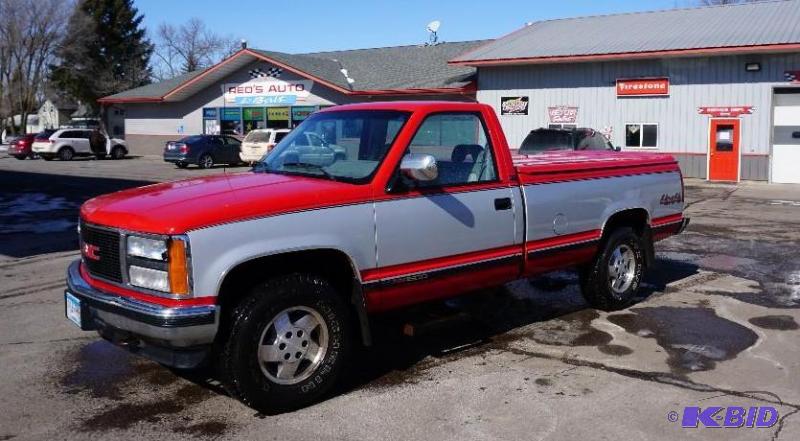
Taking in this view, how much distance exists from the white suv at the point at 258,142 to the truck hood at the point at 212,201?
2398 centimetres

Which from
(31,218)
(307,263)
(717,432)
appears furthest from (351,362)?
(31,218)

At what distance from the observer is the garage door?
22469mm

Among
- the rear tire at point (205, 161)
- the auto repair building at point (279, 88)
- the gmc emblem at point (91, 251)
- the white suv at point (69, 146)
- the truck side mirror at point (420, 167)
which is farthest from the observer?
the white suv at point (69, 146)

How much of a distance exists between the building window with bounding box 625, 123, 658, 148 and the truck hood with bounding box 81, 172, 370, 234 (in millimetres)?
21932

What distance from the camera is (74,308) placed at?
4805 millimetres

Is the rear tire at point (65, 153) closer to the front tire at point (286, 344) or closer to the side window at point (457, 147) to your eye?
the side window at point (457, 147)

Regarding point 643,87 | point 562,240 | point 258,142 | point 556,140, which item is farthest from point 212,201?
point 258,142

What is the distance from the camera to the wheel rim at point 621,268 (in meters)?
6.99

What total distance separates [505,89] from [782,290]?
67.0 ft

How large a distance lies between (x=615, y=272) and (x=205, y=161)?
26.6 m

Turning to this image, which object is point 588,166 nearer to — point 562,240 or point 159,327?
point 562,240

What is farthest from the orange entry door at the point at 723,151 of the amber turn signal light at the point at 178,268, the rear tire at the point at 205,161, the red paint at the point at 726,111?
the amber turn signal light at the point at 178,268

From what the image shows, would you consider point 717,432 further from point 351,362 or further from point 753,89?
point 753,89

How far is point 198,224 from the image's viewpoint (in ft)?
13.7
